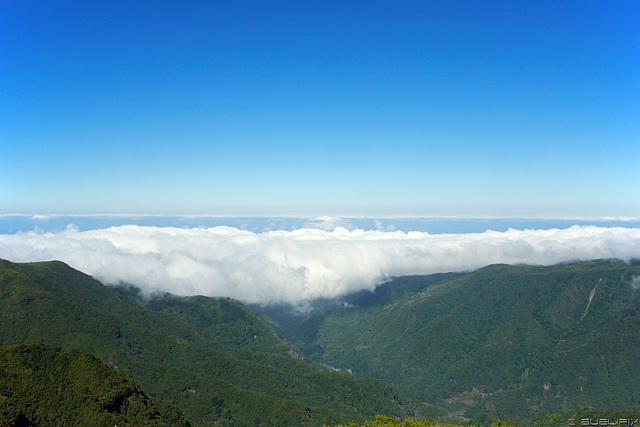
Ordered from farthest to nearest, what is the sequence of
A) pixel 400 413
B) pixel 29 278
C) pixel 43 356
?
pixel 400 413
pixel 29 278
pixel 43 356

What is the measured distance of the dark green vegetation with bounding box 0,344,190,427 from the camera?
3012 inches

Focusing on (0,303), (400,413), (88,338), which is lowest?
(400,413)

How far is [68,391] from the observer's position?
8306 cm

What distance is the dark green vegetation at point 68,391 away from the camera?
76.5 metres

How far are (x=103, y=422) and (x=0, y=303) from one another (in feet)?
362

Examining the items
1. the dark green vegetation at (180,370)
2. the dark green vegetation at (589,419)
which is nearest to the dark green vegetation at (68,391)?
the dark green vegetation at (180,370)

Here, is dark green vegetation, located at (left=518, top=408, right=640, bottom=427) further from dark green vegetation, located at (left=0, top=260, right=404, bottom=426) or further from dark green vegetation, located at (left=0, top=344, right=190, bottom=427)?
dark green vegetation, located at (left=0, top=344, right=190, bottom=427)

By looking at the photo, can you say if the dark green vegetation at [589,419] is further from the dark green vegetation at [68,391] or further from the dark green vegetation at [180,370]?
the dark green vegetation at [68,391]

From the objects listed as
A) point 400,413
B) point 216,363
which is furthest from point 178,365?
point 400,413

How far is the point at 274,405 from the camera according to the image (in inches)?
5468

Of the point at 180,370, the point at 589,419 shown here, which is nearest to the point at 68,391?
the point at 180,370

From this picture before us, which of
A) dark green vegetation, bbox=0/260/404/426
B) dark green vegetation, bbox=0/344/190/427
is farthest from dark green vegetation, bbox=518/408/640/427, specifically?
dark green vegetation, bbox=0/344/190/427

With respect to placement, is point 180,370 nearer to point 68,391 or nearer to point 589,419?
point 68,391

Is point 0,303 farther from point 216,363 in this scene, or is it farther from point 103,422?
point 103,422
